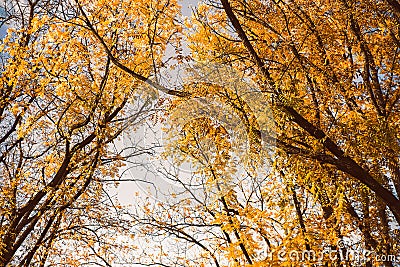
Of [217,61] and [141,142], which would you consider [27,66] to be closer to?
[141,142]

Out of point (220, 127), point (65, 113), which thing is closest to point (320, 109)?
point (220, 127)

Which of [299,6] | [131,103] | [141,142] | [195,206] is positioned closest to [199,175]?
[195,206]

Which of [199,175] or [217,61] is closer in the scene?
[217,61]

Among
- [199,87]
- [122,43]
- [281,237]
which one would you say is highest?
[122,43]

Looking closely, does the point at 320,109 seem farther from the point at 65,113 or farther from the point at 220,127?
the point at 65,113

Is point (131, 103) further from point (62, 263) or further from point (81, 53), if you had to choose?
point (62, 263)

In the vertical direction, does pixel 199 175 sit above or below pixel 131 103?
below

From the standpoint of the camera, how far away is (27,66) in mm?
6965

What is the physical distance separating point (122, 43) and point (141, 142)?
78.4 inches

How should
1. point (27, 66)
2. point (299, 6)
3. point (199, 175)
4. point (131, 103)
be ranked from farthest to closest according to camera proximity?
point (131, 103) < point (199, 175) < point (27, 66) < point (299, 6)

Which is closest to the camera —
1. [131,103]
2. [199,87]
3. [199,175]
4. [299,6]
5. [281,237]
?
[199,87]

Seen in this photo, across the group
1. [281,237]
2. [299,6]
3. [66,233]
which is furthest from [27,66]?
[281,237]

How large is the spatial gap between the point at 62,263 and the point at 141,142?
3.07m

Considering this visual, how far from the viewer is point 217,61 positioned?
17.0 ft
